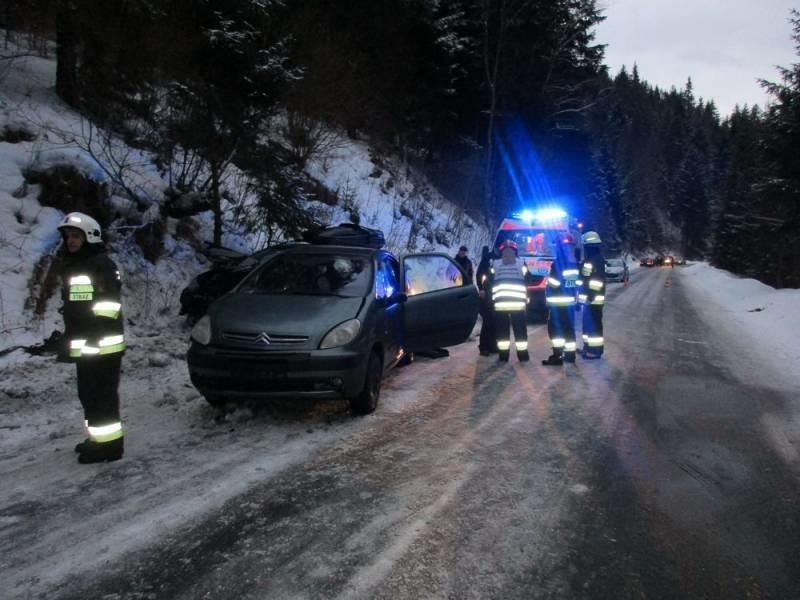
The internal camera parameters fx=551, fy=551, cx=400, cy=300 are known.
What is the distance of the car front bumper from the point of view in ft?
16.4

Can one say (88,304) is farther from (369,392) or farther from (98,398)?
(369,392)

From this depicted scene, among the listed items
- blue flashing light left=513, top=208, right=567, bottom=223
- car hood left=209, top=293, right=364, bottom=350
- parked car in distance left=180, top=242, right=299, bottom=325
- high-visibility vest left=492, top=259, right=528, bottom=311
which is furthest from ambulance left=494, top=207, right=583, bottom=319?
car hood left=209, top=293, right=364, bottom=350

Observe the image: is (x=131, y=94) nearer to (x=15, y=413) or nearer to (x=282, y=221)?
(x=282, y=221)

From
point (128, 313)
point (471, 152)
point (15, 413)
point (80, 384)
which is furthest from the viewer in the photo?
point (471, 152)

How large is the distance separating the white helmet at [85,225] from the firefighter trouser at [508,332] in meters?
5.83

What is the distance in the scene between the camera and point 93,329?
433cm

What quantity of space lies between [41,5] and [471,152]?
22632 mm

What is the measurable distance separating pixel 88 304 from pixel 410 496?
289 centimetres

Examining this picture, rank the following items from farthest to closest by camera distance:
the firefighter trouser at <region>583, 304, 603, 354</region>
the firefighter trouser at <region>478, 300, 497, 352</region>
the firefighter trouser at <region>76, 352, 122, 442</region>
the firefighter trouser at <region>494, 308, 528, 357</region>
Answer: the firefighter trouser at <region>478, 300, 497, 352</region>
the firefighter trouser at <region>583, 304, 603, 354</region>
the firefighter trouser at <region>494, 308, 528, 357</region>
the firefighter trouser at <region>76, 352, 122, 442</region>

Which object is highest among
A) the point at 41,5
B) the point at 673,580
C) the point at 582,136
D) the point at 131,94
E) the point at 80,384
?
the point at 582,136

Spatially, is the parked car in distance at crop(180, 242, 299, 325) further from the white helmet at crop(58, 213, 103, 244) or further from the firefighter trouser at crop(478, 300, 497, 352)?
the white helmet at crop(58, 213, 103, 244)

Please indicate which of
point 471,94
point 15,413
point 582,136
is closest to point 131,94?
point 15,413

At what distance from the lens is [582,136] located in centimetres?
3719

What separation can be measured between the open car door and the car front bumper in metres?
1.90
